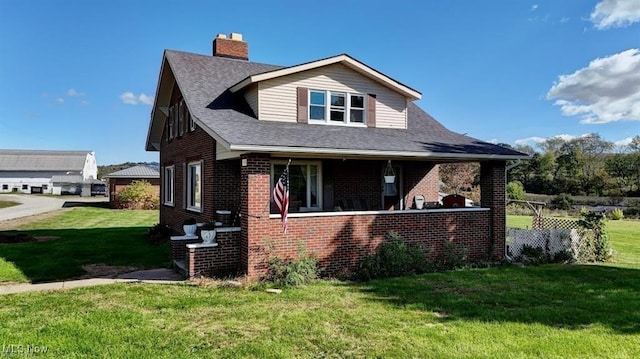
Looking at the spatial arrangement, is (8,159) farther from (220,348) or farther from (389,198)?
(220,348)

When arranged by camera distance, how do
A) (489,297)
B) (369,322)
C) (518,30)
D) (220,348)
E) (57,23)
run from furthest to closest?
1. (57,23)
2. (518,30)
3. (489,297)
4. (369,322)
5. (220,348)

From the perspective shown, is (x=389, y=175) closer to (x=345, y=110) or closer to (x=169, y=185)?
(x=345, y=110)

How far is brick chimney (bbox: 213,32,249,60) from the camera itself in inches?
634

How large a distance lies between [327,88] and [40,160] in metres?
88.5

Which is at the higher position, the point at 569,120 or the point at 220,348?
the point at 569,120

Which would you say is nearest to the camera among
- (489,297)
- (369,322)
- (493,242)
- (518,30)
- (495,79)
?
(369,322)

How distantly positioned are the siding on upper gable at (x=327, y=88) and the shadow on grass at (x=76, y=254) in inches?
200

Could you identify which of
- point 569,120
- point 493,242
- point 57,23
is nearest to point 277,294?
point 493,242

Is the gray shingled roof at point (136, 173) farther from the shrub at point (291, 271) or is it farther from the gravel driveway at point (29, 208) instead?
the shrub at point (291, 271)

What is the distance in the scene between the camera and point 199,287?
8523 mm

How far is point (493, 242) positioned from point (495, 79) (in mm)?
14147

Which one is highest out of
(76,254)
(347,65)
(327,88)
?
(347,65)

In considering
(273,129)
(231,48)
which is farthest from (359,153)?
(231,48)

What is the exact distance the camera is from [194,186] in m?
14.2
